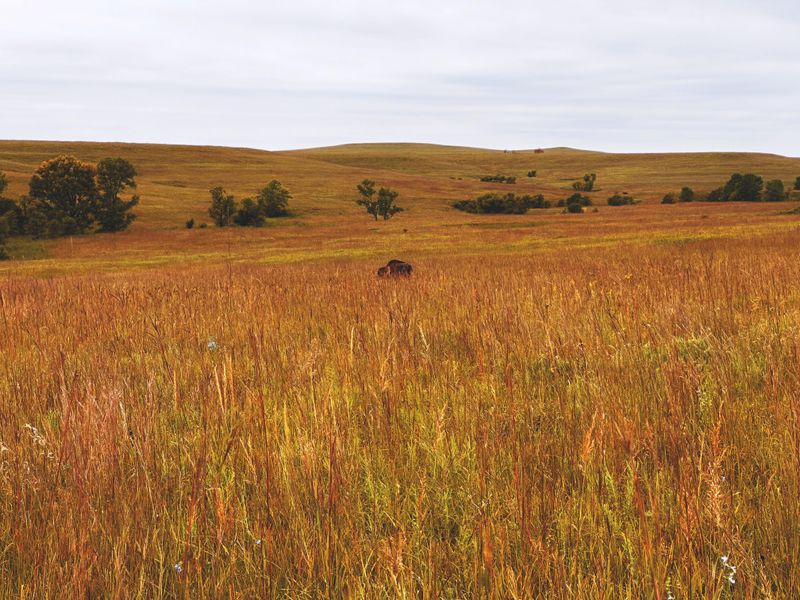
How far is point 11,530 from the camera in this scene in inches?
88.5

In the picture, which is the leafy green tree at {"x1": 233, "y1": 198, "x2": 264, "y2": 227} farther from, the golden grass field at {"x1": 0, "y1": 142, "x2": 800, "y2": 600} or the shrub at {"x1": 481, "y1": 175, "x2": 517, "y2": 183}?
the shrub at {"x1": 481, "y1": 175, "x2": 517, "y2": 183}

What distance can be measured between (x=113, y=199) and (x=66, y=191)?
15.0 feet

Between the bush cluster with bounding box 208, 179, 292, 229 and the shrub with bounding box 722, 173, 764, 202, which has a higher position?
the shrub with bounding box 722, 173, 764, 202

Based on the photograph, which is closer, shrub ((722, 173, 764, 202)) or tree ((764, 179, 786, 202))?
tree ((764, 179, 786, 202))

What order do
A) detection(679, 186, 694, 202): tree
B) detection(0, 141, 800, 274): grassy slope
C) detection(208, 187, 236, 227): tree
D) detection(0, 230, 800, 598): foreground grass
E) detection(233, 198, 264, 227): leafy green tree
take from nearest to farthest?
detection(0, 230, 800, 598): foreground grass → detection(0, 141, 800, 274): grassy slope → detection(208, 187, 236, 227): tree → detection(233, 198, 264, 227): leafy green tree → detection(679, 186, 694, 202): tree

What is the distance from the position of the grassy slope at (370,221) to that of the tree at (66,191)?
5143mm

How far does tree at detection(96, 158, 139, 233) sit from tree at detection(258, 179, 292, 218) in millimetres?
13959

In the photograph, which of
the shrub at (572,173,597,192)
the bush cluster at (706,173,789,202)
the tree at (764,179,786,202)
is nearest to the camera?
the tree at (764,179,786,202)

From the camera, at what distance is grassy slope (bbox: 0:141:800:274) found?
3941cm

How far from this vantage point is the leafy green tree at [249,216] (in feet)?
224

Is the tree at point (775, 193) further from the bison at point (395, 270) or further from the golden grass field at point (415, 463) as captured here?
the golden grass field at point (415, 463)

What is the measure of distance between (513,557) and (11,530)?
1.79m

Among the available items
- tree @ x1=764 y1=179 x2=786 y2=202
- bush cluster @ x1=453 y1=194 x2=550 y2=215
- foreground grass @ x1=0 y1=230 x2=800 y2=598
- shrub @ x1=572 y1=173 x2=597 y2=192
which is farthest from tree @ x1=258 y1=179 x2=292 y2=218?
foreground grass @ x1=0 y1=230 x2=800 y2=598

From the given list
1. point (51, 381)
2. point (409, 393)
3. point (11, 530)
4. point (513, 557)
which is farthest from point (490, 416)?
point (51, 381)
